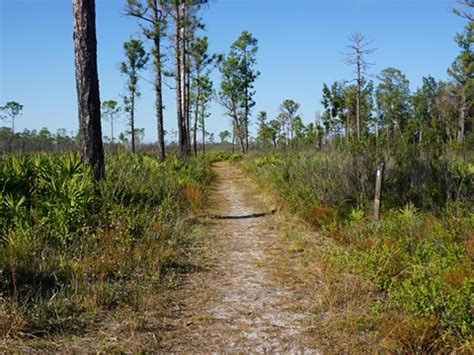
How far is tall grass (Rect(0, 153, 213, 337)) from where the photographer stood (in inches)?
148

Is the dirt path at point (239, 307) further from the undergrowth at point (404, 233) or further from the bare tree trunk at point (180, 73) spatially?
the bare tree trunk at point (180, 73)

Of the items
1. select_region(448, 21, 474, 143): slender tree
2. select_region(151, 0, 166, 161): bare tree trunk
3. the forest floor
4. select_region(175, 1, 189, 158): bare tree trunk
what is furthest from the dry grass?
select_region(448, 21, 474, 143): slender tree

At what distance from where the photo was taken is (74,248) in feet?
17.4

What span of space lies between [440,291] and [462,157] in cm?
994

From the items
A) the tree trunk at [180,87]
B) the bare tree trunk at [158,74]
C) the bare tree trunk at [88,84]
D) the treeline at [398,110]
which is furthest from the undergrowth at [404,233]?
the treeline at [398,110]

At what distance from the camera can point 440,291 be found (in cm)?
337

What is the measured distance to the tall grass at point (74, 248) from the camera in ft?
12.3

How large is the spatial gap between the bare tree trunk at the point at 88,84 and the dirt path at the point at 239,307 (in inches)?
112

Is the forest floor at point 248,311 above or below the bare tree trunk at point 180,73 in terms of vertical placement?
below

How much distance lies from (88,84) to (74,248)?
3460 millimetres

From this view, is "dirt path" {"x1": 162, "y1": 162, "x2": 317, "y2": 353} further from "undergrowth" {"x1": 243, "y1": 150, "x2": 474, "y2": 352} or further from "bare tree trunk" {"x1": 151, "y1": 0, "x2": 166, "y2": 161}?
"bare tree trunk" {"x1": 151, "y1": 0, "x2": 166, "y2": 161}

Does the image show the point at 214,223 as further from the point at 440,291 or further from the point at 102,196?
the point at 440,291

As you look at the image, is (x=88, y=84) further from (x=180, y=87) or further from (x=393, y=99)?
(x=393, y=99)

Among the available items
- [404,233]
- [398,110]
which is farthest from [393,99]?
[404,233]
